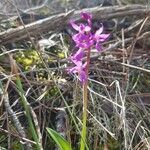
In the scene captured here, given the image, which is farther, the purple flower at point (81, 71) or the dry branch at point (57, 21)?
the dry branch at point (57, 21)

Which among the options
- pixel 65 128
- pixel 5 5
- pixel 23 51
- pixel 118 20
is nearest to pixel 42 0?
pixel 5 5

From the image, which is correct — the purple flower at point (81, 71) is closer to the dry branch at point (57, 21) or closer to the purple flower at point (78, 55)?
the purple flower at point (78, 55)

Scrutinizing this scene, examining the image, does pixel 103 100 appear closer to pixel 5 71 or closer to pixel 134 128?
pixel 134 128

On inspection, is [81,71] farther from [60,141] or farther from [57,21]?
[57,21]

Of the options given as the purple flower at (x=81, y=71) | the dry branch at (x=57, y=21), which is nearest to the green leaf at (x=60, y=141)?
the purple flower at (x=81, y=71)

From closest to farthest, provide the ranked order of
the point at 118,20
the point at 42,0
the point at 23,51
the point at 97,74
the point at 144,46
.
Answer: the point at 97,74
the point at 23,51
the point at 144,46
the point at 118,20
the point at 42,0

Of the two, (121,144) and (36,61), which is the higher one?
(36,61)

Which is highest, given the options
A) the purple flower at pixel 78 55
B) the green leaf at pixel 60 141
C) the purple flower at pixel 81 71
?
the purple flower at pixel 78 55

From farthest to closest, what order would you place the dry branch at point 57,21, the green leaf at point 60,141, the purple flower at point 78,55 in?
1. the dry branch at point 57,21
2. the green leaf at point 60,141
3. the purple flower at point 78,55

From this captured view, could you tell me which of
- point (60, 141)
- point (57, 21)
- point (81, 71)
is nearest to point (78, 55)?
point (81, 71)

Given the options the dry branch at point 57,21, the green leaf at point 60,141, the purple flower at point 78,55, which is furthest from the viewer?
the dry branch at point 57,21
